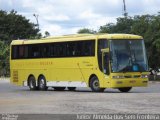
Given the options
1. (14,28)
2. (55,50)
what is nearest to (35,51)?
(55,50)

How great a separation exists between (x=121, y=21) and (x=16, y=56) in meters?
38.7

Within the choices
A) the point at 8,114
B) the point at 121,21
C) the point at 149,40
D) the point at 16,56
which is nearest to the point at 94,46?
the point at 16,56

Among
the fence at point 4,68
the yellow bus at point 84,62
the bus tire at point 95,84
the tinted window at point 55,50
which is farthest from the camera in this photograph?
the fence at point 4,68

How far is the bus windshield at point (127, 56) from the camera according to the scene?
33.0 m

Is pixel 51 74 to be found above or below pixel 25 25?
below

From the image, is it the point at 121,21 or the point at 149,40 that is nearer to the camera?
the point at 149,40

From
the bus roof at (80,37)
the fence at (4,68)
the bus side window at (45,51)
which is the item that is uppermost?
the bus roof at (80,37)

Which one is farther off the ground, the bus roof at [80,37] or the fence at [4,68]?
the bus roof at [80,37]

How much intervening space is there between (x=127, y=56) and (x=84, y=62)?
293 cm

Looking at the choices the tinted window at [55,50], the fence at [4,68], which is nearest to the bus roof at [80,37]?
the tinted window at [55,50]

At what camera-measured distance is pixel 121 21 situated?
7850cm

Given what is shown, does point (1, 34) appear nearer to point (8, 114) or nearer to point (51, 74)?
point (51, 74)

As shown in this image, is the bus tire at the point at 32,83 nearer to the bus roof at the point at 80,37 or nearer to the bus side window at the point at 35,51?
the bus side window at the point at 35,51

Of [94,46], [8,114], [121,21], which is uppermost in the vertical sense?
[121,21]
